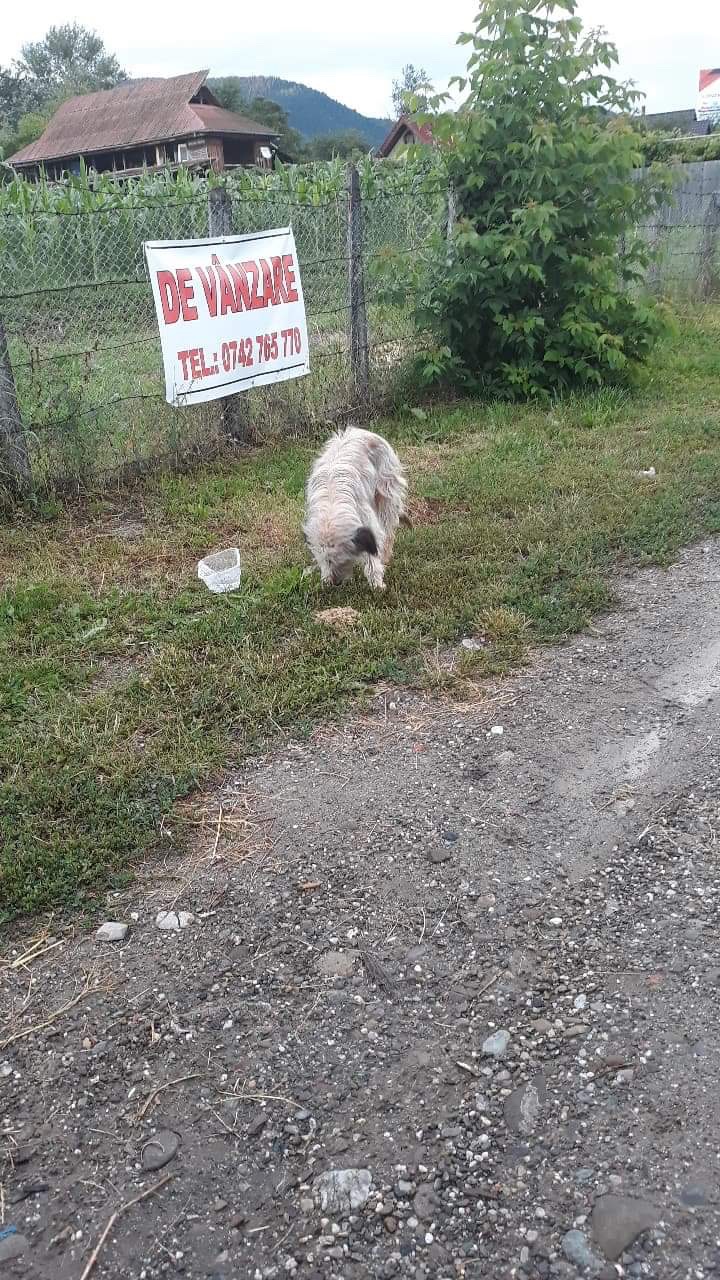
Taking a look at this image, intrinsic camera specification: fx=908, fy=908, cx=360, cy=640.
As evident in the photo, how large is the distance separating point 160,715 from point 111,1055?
1.61 m

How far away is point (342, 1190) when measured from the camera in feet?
6.46

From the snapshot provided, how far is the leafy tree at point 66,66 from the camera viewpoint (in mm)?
68250

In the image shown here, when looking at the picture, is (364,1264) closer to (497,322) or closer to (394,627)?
(394,627)

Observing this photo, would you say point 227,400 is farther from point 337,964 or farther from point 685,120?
point 685,120

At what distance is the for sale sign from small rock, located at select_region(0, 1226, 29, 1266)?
3987 cm

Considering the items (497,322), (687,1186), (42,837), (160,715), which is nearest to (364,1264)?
(687,1186)

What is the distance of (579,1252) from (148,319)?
621 centimetres

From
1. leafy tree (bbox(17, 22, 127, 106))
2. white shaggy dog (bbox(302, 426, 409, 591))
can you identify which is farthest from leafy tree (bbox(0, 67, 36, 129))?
white shaggy dog (bbox(302, 426, 409, 591))

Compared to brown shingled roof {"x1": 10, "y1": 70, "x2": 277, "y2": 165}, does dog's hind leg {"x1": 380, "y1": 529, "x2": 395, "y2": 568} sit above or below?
below

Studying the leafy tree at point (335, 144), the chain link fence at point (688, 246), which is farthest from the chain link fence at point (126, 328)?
the leafy tree at point (335, 144)

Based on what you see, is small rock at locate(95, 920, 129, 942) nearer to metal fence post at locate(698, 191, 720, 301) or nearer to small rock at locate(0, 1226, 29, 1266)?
small rock at locate(0, 1226, 29, 1266)

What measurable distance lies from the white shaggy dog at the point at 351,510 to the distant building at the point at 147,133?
4129 cm

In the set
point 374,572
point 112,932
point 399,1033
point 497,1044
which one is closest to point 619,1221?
point 497,1044

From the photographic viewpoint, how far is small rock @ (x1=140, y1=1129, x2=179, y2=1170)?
6.78ft
